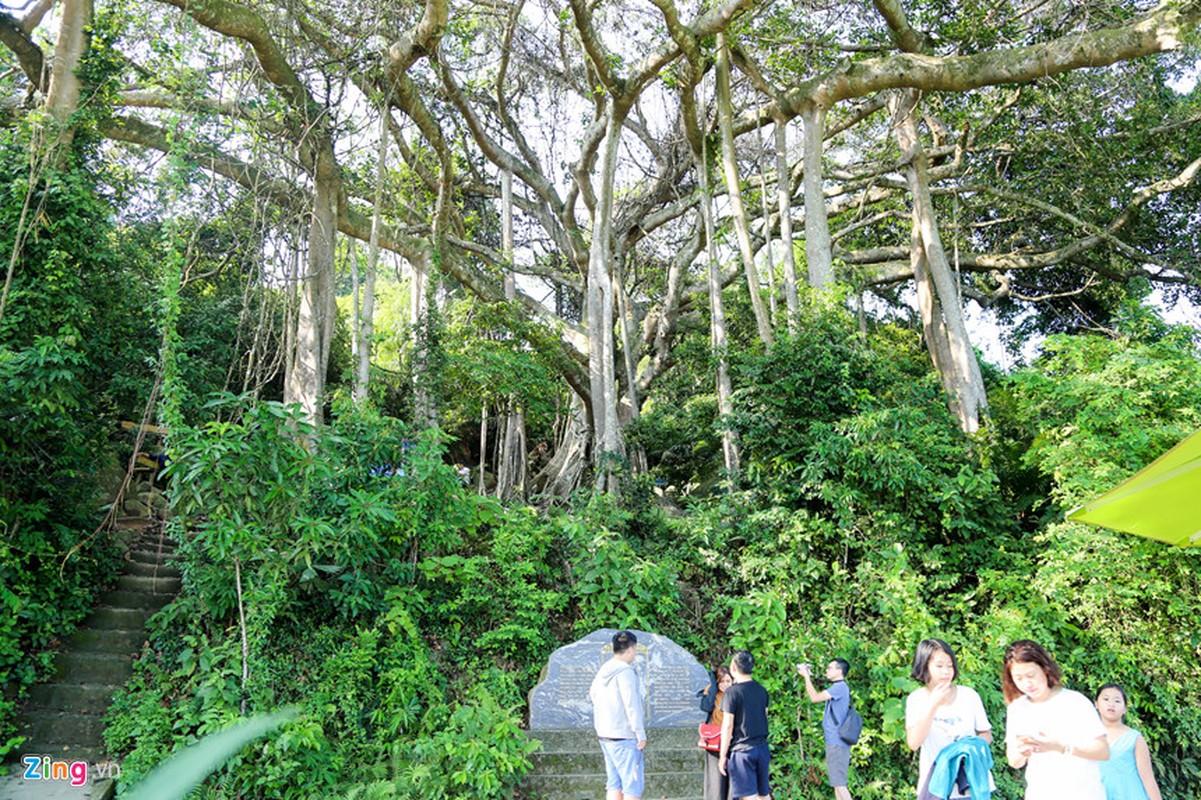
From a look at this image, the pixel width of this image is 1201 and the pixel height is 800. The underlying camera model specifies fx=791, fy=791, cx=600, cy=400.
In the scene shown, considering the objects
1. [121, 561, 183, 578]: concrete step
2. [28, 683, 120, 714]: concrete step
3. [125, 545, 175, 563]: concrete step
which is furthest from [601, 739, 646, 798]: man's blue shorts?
[125, 545, 175, 563]: concrete step

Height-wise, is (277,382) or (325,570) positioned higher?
(277,382)

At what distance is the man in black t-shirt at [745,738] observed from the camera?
3.87 metres

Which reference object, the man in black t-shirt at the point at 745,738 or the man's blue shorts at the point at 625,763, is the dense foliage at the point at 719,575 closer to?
the man's blue shorts at the point at 625,763

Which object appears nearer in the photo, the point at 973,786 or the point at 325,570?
the point at 973,786

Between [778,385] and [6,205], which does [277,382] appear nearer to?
[6,205]

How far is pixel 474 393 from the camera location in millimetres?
9492

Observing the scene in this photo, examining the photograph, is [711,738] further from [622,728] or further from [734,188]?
[734,188]

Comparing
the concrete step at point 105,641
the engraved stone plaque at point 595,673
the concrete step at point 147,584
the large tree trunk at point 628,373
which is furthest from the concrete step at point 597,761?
the large tree trunk at point 628,373

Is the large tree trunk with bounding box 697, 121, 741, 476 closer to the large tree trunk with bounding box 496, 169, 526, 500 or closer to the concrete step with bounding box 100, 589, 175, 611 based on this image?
the large tree trunk with bounding box 496, 169, 526, 500

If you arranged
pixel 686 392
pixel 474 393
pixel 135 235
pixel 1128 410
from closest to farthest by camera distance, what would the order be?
pixel 1128 410, pixel 135 235, pixel 474 393, pixel 686 392

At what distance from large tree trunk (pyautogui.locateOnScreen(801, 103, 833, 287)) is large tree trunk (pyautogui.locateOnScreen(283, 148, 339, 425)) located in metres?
4.86

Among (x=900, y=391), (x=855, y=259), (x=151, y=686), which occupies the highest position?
(x=855, y=259)

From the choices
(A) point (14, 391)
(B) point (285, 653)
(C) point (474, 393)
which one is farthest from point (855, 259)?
(A) point (14, 391)

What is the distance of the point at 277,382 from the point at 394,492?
674 cm
